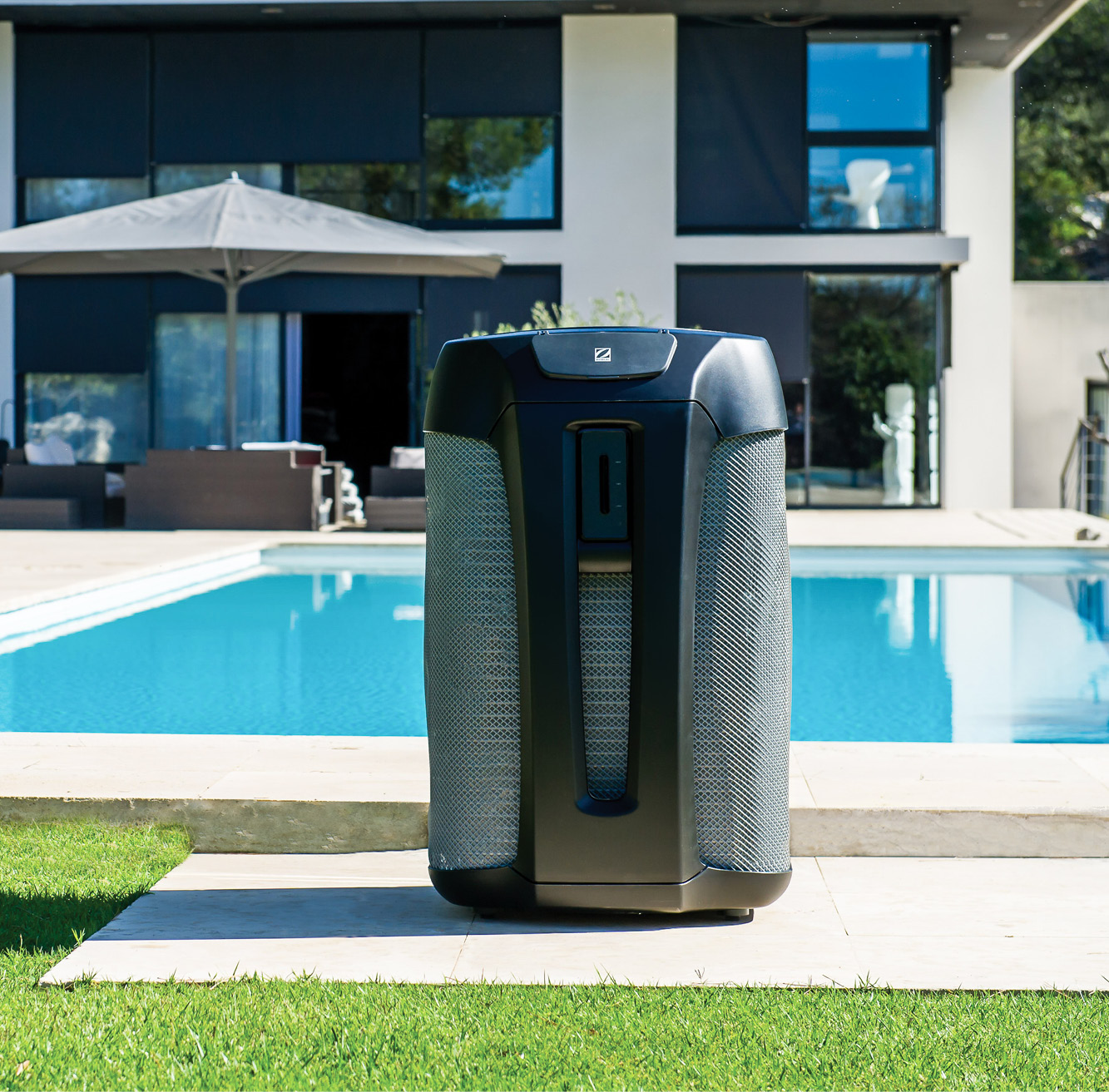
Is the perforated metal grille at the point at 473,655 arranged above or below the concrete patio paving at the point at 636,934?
above

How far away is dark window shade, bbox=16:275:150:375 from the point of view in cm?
1553

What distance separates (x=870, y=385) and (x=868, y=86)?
3200mm

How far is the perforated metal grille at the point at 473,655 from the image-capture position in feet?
8.30

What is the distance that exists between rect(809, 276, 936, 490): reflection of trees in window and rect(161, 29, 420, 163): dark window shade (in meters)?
4.84

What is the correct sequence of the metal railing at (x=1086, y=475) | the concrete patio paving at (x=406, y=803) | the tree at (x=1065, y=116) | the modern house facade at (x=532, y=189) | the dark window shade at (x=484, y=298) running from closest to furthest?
the concrete patio paving at (x=406, y=803), the modern house facade at (x=532, y=189), the dark window shade at (x=484, y=298), the metal railing at (x=1086, y=475), the tree at (x=1065, y=116)

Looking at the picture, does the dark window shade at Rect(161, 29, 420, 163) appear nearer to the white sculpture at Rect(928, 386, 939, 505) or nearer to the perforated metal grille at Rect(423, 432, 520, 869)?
the white sculpture at Rect(928, 386, 939, 505)

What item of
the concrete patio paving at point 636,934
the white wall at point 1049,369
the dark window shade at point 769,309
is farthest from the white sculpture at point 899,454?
the concrete patio paving at point 636,934

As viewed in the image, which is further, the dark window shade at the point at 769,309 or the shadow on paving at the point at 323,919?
the dark window shade at the point at 769,309

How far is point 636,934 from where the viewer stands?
255 cm

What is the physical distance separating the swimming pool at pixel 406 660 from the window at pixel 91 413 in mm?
6361

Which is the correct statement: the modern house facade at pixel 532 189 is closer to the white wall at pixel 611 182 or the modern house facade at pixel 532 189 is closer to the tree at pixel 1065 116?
the white wall at pixel 611 182

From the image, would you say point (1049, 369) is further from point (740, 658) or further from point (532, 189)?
point (740, 658)

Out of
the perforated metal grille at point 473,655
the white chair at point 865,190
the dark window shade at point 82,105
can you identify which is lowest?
the perforated metal grille at point 473,655

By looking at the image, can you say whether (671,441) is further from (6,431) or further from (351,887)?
(6,431)
